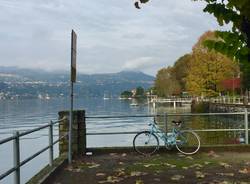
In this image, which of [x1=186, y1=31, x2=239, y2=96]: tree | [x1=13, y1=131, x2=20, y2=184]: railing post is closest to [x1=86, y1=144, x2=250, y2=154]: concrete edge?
[x1=13, y1=131, x2=20, y2=184]: railing post

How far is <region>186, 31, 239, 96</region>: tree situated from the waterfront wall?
6374 cm

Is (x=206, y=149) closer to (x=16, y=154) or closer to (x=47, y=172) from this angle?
(x=47, y=172)

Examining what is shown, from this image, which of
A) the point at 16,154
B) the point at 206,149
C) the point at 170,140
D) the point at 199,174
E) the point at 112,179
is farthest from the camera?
the point at 206,149

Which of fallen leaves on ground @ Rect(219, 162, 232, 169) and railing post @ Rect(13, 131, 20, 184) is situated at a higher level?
railing post @ Rect(13, 131, 20, 184)

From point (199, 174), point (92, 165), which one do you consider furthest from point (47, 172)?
point (199, 174)

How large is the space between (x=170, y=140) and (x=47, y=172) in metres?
5.07

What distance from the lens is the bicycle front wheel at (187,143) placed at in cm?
1441

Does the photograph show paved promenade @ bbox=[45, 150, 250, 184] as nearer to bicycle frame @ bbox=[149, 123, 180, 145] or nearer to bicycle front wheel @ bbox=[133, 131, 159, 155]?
bicycle front wheel @ bbox=[133, 131, 159, 155]

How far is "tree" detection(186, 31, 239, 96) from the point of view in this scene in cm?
7831

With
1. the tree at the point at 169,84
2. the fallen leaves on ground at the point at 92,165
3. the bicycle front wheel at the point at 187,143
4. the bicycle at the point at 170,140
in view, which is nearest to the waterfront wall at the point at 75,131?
the fallen leaves on ground at the point at 92,165

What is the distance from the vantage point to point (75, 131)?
46.2ft

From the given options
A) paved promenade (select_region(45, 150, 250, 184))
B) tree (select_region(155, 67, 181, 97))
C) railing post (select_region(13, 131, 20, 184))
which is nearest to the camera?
railing post (select_region(13, 131, 20, 184))

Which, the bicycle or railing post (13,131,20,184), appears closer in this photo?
railing post (13,131,20,184)

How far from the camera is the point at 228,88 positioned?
94625 millimetres
